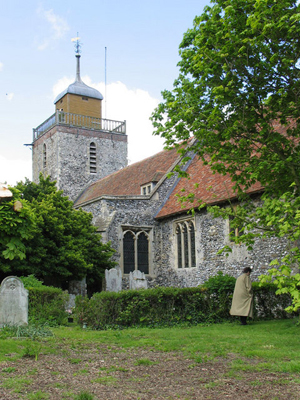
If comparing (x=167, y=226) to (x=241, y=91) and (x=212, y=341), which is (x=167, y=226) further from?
(x=212, y=341)

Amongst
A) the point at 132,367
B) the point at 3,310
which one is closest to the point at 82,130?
the point at 3,310

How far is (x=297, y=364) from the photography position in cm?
632

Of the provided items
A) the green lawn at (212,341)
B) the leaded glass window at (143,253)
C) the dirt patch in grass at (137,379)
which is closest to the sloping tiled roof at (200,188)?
the leaded glass window at (143,253)

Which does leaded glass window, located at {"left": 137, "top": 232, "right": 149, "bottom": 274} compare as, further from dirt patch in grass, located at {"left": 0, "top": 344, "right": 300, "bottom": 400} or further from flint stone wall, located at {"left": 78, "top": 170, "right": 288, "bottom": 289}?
dirt patch in grass, located at {"left": 0, "top": 344, "right": 300, "bottom": 400}

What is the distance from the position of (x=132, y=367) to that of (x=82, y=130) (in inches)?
1154

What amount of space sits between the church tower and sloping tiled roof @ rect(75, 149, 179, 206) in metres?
4.06

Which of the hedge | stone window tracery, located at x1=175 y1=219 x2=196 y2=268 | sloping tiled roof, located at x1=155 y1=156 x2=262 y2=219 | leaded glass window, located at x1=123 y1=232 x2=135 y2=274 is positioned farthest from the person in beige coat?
leaded glass window, located at x1=123 y1=232 x2=135 y2=274

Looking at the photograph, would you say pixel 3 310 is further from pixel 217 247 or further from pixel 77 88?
pixel 77 88

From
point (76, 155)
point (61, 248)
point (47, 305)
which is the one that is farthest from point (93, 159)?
point (47, 305)

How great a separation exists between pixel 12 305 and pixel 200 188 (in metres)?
10.00

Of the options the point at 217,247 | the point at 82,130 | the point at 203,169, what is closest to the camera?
the point at 217,247

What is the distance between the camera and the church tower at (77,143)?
33188 millimetres

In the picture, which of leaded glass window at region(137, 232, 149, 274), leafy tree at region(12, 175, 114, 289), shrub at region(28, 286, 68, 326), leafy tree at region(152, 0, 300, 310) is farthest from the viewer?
leaded glass window at region(137, 232, 149, 274)

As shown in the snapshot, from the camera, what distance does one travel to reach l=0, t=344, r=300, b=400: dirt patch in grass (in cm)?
522
